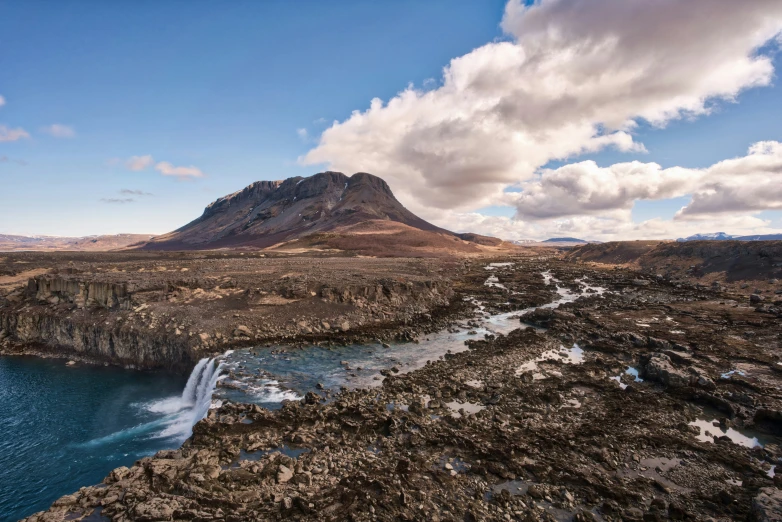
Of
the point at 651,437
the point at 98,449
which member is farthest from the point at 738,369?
the point at 98,449

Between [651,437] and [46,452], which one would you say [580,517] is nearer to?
[651,437]

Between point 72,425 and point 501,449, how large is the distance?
76.5ft

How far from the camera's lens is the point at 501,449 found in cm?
1336

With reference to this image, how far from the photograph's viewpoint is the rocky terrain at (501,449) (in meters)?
10.5

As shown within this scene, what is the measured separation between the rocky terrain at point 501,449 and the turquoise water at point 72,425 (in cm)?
497

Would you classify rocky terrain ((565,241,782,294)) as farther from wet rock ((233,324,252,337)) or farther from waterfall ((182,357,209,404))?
waterfall ((182,357,209,404))

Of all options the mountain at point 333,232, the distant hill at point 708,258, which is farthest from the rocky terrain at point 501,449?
the mountain at point 333,232

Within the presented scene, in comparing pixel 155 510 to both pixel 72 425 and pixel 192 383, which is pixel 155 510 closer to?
pixel 72 425

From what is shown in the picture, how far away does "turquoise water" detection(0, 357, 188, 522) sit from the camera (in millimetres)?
14266

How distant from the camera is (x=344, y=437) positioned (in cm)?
1430

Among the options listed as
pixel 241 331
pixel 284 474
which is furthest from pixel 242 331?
pixel 284 474

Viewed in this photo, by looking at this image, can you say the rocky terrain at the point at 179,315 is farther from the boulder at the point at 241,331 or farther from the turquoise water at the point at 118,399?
the turquoise water at the point at 118,399

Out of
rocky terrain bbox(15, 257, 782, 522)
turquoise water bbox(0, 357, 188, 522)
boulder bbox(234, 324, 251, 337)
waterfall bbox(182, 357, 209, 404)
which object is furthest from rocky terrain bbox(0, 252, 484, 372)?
rocky terrain bbox(15, 257, 782, 522)

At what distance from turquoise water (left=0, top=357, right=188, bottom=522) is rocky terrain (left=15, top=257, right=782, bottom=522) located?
497 centimetres
